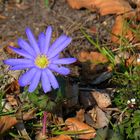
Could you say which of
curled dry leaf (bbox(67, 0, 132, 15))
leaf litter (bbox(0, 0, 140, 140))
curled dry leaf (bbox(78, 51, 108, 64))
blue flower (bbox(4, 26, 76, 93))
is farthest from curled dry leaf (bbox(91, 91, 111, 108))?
curled dry leaf (bbox(67, 0, 132, 15))

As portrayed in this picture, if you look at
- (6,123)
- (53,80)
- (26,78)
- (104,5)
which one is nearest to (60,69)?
(53,80)

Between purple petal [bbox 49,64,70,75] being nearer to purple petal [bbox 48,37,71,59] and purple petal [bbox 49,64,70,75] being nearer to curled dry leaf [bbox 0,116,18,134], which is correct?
purple petal [bbox 48,37,71,59]

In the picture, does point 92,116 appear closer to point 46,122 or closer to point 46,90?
point 46,122

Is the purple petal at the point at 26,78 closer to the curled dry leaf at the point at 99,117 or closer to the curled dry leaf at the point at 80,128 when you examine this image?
the curled dry leaf at the point at 80,128

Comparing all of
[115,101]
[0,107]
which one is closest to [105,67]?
[115,101]

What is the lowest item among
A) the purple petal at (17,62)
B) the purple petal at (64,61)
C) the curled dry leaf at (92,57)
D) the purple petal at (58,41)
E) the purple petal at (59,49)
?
the curled dry leaf at (92,57)

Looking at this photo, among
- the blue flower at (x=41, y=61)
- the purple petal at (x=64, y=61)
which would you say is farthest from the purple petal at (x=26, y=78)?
the purple petal at (x=64, y=61)
